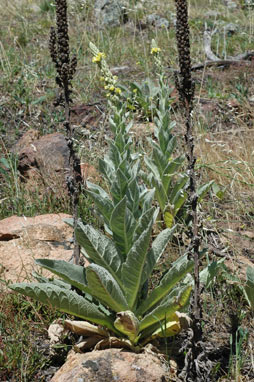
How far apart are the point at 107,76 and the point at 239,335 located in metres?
1.50

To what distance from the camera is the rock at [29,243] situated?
2.84 metres

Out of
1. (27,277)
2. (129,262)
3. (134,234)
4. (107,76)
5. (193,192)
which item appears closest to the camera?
(193,192)

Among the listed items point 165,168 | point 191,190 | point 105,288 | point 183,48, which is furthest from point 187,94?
point 165,168

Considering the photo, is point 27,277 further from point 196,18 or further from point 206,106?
point 196,18

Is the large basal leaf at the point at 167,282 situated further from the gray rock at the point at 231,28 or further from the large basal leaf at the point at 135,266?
the gray rock at the point at 231,28

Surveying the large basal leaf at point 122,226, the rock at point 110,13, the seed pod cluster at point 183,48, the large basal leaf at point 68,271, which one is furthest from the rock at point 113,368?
the rock at point 110,13

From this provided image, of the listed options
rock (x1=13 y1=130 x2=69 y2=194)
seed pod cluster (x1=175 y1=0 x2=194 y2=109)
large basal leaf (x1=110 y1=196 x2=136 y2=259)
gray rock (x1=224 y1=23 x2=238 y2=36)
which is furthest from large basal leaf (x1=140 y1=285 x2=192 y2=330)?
gray rock (x1=224 y1=23 x2=238 y2=36)

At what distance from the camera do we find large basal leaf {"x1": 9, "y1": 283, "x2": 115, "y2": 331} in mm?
2080

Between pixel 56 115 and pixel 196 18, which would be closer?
pixel 56 115

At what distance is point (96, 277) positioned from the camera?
6.61 feet

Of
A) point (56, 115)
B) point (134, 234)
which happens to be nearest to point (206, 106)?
point (56, 115)

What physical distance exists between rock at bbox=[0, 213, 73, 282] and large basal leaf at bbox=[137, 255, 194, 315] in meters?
0.77

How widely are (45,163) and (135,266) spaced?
2.35m

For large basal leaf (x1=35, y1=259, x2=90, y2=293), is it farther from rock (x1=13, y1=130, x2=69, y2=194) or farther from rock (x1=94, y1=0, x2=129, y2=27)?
rock (x1=94, y1=0, x2=129, y2=27)
